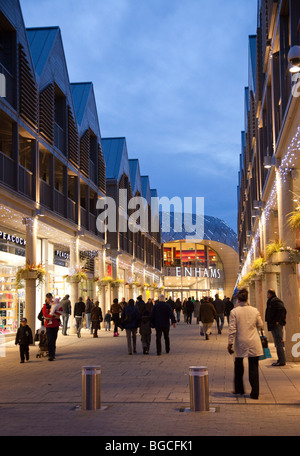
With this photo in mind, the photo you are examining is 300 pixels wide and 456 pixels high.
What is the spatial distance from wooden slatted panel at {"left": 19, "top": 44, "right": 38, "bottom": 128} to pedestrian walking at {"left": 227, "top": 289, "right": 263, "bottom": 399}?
13.7 metres

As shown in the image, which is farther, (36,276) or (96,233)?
(96,233)

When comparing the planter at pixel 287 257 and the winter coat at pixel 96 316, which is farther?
the winter coat at pixel 96 316

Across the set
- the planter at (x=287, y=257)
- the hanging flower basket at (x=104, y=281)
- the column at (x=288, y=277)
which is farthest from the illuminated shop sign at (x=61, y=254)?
the planter at (x=287, y=257)

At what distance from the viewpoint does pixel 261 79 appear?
21984 mm

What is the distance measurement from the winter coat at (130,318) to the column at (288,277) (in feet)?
16.0

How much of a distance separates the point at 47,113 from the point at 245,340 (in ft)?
55.5

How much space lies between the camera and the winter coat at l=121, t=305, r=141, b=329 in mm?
17237

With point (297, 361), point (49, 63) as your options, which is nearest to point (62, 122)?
point (49, 63)

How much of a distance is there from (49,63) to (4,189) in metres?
8.77

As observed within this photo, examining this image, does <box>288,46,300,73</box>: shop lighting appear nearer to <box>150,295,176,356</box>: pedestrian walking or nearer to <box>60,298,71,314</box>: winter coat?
<box>150,295,176,356</box>: pedestrian walking

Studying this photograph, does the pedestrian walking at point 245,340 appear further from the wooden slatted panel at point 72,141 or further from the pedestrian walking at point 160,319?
the wooden slatted panel at point 72,141

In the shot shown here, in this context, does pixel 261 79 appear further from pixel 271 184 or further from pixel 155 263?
pixel 155 263

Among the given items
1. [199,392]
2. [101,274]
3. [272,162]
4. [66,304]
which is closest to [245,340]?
[199,392]

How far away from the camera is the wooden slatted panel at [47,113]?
2302cm
